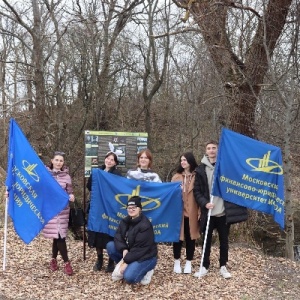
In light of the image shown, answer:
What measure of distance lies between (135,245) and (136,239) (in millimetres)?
85

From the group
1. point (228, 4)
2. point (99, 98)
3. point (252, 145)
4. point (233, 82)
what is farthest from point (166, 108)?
point (252, 145)

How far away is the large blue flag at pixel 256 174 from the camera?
21.6 ft

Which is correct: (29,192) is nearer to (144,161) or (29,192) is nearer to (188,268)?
(144,161)

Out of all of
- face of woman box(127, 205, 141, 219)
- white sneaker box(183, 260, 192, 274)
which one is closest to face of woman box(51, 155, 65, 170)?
face of woman box(127, 205, 141, 219)

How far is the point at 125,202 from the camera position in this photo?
6.63 metres

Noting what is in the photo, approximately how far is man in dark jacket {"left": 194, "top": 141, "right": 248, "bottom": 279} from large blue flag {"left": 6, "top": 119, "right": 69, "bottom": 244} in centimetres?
197

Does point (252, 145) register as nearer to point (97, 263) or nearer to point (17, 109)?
point (97, 263)

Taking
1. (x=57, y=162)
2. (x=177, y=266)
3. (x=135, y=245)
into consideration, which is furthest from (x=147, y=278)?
(x=57, y=162)

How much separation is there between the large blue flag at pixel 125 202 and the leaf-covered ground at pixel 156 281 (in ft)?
2.37

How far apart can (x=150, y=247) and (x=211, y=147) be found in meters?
1.78

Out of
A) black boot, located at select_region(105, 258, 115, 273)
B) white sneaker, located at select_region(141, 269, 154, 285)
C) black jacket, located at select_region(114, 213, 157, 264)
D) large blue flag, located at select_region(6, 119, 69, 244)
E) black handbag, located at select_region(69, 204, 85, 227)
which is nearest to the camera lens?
black jacket, located at select_region(114, 213, 157, 264)

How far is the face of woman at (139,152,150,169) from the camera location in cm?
661

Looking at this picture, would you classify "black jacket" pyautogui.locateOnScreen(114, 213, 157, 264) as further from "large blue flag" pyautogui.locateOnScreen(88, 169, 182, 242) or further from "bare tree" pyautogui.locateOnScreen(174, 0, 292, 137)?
"bare tree" pyautogui.locateOnScreen(174, 0, 292, 137)

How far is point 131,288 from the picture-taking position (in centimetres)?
602
